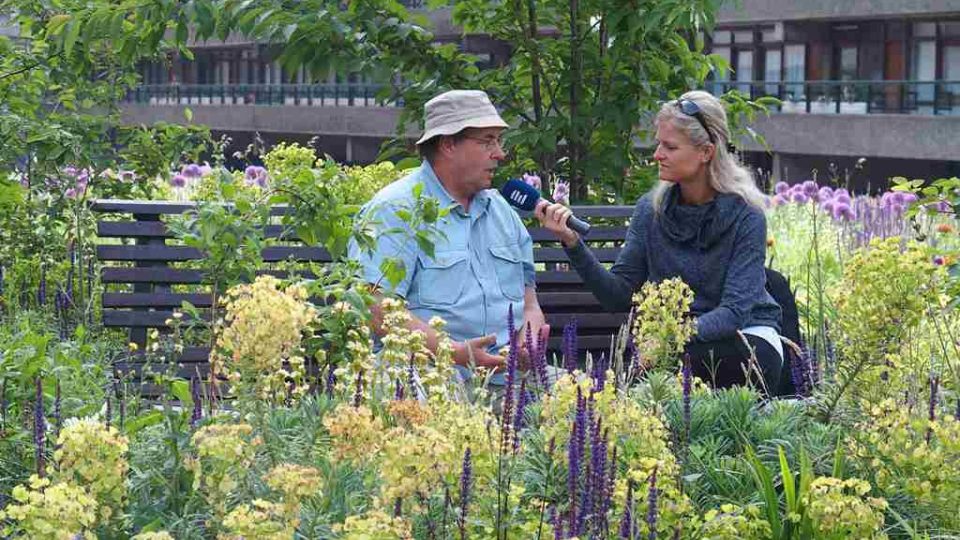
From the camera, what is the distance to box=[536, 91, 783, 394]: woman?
594 cm

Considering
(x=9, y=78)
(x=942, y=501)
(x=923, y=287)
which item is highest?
(x=9, y=78)

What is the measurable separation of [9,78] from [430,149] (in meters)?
3.15

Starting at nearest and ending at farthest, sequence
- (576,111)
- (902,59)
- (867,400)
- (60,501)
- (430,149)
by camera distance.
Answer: (60,501), (867,400), (430,149), (576,111), (902,59)

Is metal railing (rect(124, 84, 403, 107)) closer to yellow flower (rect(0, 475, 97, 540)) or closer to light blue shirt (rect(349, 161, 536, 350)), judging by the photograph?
light blue shirt (rect(349, 161, 536, 350))

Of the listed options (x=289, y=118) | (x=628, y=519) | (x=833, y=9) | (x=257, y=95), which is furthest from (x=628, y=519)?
(x=257, y=95)

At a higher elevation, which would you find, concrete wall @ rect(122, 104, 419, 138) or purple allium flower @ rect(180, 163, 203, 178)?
concrete wall @ rect(122, 104, 419, 138)

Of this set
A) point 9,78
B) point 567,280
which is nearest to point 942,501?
point 567,280

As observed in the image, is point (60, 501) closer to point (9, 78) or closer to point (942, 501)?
point (942, 501)

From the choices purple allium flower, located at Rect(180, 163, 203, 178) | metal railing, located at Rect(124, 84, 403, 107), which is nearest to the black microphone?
purple allium flower, located at Rect(180, 163, 203, 178)

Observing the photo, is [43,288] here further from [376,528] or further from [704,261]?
[376,528]

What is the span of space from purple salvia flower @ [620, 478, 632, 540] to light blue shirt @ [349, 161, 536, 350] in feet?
8.93

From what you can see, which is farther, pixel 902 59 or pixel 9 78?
pixel 902 59

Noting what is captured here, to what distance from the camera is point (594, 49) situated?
7750mm

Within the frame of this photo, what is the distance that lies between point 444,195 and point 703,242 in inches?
36.8
